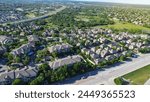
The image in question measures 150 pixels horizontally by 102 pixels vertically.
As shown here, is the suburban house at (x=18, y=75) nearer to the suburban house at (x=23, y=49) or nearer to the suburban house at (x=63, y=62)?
the suburban house at (x=63, y=62)

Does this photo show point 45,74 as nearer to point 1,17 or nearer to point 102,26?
point 102,26

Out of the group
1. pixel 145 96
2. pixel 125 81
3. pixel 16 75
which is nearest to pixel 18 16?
pixel 16 75

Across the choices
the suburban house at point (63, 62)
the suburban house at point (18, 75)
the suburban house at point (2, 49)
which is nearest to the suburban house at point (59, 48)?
the suburban house at point (63, 62)

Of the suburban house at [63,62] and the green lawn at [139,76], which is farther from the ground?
the suburban house at [63,62]

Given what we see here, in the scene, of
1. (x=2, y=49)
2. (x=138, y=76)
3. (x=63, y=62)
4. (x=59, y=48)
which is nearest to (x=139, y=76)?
(x=138, y=76)

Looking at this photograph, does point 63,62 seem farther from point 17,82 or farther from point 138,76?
point 138,76

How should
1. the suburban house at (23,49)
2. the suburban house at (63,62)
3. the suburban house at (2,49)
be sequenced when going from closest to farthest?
the suburban house at (63,62) → the suburban house at (23,49) → the suburban house at (2,49)
